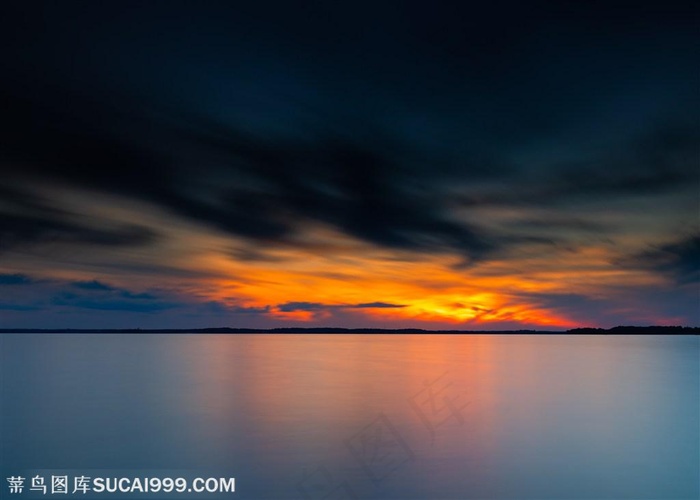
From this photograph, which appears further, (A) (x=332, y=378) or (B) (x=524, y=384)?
(A) (x=332, y=378)

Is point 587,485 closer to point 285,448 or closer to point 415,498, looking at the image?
point 415,498

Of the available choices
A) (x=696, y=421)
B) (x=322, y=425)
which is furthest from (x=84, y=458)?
(x=696, y=421)

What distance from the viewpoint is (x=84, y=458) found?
671 inches

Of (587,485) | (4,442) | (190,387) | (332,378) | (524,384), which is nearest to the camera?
(587,485)

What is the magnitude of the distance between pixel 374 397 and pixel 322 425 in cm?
789

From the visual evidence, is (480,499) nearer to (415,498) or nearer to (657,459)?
(415,498)

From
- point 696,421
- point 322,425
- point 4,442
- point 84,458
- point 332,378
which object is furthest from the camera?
point 332,378

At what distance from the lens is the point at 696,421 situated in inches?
937

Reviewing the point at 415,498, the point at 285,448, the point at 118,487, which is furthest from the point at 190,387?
the point at 415,498

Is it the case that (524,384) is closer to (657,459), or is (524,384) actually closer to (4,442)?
(657,459)

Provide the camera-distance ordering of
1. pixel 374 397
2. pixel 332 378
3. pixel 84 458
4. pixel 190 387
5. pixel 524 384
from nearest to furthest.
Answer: pixel 84 458 < pixel 374 397 < pixel 190 387 < pixel 524 384 < pixel 332 378

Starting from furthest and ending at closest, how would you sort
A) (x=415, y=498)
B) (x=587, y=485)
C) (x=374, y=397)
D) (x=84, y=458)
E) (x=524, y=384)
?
(x=524, y=384) < (x=374, y=397) < (x=84, y=458) < (x=587, y=485) < (x=415, y=498)

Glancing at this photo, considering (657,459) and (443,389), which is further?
(443,389)

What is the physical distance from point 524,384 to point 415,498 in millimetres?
23652
